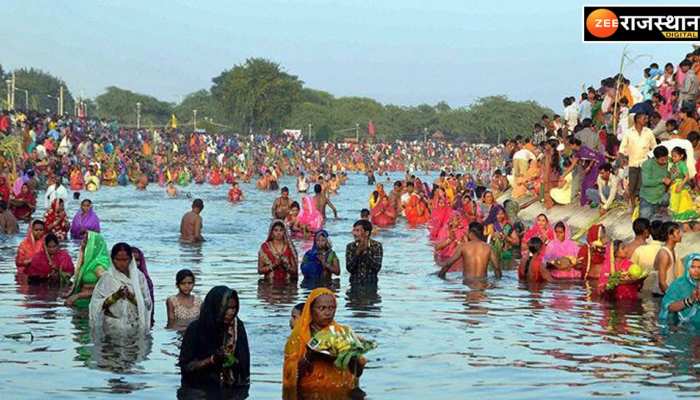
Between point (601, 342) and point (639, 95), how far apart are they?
15282 millimetres

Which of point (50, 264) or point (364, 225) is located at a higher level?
point (364, 225)

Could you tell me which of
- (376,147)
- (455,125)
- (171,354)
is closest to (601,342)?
(171,354)

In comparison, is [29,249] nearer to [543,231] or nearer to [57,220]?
[57,220]

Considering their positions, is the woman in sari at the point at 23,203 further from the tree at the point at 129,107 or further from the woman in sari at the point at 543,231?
A: the tree at the point at 129,107

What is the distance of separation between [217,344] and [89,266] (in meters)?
5.07

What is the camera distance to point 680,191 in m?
18.9

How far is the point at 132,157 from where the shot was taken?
224ft

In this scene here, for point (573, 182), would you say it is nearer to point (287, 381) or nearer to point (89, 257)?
point (89, 257)

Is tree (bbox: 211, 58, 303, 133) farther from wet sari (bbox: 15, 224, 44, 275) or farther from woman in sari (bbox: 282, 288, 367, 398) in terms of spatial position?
woman in sari (bbox: 282, 288, 367, 398)

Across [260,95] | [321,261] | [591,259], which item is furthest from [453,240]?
[260,95]

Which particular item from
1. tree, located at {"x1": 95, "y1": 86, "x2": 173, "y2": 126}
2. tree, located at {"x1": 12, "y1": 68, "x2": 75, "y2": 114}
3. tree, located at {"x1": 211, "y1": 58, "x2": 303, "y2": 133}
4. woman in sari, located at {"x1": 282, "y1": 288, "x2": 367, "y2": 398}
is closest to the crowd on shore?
woman in sari, located at {"x1": 282, "y1": 288, "x2": 367, "y2": 398}

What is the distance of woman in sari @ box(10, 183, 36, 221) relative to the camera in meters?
29.7

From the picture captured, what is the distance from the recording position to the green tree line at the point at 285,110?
121438mm

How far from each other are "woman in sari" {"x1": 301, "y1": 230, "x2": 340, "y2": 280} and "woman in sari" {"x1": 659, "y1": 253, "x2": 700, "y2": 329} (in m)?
4.77
